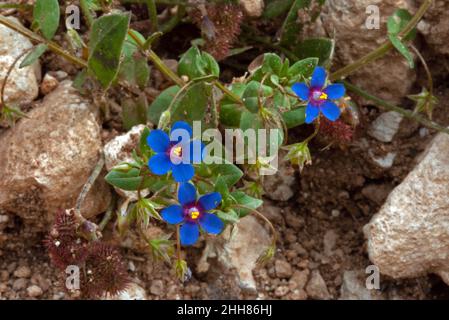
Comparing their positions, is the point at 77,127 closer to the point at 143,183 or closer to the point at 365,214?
the point at 143,183

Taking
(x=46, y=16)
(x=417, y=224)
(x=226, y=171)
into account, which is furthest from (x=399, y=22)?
(x=46, y=16)

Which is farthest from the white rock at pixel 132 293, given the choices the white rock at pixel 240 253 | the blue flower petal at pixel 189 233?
the blue flower petal at pixel 189 233

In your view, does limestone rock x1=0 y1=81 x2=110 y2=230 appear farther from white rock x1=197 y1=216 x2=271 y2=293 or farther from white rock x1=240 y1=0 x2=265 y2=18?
white rock x1=240 y1=0 x2=265 y2=18

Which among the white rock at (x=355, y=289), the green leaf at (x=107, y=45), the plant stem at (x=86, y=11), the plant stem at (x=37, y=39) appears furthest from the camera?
the white rock at (x=355, y=289)

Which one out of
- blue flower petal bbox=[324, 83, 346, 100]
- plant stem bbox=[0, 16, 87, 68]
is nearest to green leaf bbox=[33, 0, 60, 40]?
plant stem bbox=[0, 16, 87, 68]

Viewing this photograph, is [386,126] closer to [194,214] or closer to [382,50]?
[382,50]

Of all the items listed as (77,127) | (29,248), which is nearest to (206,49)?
(77,127)

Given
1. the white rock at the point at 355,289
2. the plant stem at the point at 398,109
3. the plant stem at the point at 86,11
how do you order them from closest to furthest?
the plant stem at the point at 86,11 < the plant stem at the point at 398,109 < the white rock at the point at 355,289

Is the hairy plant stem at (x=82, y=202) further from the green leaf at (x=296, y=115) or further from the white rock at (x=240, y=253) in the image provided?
the green leaf at (x=296, y=115)
